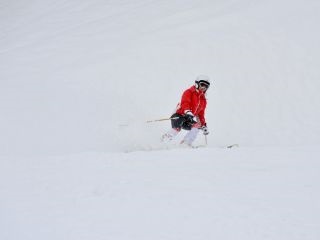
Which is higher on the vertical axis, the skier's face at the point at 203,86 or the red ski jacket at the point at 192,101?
the skier's face at the point at 203,86

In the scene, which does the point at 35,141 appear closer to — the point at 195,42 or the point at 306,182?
the point at 306,182

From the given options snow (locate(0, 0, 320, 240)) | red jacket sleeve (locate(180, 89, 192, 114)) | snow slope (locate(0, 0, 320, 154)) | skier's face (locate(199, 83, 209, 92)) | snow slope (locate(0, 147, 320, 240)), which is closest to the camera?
snow slope (locate(0, 147, 320, 240))

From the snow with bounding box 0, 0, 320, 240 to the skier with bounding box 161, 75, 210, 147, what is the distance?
1.35 m

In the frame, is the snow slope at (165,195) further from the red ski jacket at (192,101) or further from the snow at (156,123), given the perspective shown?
the red ski jacket at (192,101)

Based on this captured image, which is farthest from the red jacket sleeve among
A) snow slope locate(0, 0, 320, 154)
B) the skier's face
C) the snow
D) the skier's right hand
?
snow slope locate(0, 0, 320, 154)

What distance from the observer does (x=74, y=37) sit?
27.3 metres

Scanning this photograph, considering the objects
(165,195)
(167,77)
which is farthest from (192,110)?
(167,77)

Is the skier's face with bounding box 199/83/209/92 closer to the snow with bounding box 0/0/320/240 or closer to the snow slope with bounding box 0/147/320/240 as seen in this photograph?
the snow with bounding box 0/0/320/240

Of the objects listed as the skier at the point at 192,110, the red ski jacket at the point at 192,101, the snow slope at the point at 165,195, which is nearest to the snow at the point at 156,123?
the snow slope at the point at 165,195

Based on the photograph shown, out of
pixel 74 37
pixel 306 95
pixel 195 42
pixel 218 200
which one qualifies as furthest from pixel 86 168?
pixel 74 37

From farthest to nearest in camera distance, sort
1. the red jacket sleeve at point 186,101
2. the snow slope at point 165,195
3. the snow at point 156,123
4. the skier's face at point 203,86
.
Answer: the red jacket sleeve at point 186,101 → the skier's face at point 203,86 → the snow at point 156,123 → the snow slope at point 165,195

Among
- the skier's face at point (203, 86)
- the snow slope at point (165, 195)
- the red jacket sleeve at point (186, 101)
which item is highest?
the skier's face at point (203, 86)

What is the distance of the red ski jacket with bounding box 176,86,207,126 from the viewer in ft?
34.5

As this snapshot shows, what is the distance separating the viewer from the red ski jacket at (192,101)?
10.5 meters
